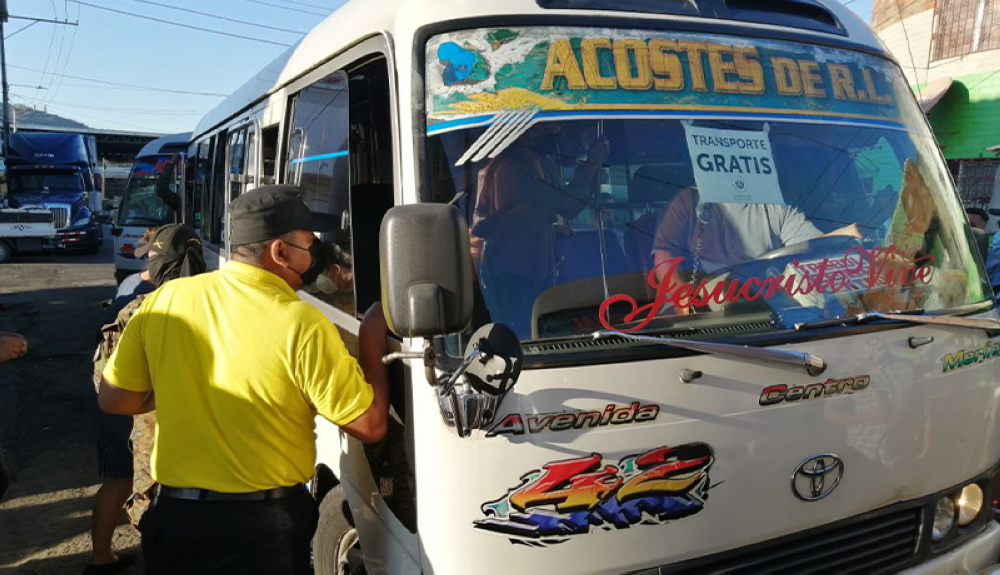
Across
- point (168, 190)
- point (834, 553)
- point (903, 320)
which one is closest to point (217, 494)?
point (834, 553)

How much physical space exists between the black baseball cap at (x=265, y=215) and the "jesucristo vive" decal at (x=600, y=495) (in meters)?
1.09

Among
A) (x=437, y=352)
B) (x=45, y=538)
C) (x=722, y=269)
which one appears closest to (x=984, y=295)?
(x=722, y=269)

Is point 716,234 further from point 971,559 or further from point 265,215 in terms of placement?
point 971,559


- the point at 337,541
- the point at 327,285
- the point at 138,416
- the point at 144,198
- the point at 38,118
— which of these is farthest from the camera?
the point at 38,118

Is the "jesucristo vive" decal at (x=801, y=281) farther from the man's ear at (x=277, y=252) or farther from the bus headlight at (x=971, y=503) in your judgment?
the man's ear at (x=277, y=252)

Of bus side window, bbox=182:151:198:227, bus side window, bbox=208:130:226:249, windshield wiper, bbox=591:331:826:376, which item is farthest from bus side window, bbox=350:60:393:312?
bus side window, bbox=182:151:198:227

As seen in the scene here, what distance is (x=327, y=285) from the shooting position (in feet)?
10.5

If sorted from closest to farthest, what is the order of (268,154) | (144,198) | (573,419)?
(573,419) → (268,154) → (144,198)

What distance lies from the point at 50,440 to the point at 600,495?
595cm

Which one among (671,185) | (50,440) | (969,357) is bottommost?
(50,440)

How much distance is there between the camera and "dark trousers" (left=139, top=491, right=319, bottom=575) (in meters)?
2.39

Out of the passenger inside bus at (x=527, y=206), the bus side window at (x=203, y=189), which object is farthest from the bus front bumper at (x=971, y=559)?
the bus side window at (x=203, y=189)

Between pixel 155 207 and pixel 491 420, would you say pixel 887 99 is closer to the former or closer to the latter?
pixel 491 420

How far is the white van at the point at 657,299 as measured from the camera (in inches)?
83.3
